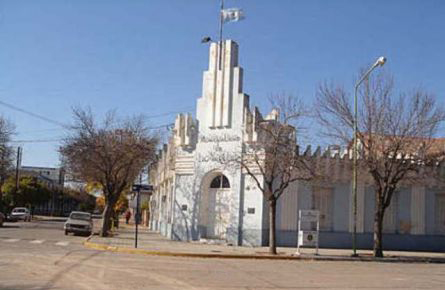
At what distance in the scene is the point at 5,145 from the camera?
187ft

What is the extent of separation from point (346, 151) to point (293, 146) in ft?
19.1

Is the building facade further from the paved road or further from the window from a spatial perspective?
the paved road

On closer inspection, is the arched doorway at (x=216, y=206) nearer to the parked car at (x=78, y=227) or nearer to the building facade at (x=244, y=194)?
the building facade at (x=244, y=194)

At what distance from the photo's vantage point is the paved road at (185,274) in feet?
49.8

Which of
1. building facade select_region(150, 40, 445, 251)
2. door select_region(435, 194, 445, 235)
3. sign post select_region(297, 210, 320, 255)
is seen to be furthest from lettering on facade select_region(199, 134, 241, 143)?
door select_region(435, 194, 445, 235)

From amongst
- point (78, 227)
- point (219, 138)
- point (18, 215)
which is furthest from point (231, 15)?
point (18, 215)

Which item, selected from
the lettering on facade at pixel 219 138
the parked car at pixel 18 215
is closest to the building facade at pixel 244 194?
the lettering on facade at pixel 219 138

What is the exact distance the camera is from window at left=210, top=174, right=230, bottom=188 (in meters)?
34.5

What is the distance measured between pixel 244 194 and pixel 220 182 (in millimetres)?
2226

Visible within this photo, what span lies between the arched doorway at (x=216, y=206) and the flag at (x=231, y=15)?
901 cm

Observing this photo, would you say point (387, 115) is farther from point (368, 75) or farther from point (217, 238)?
point (217, 238)

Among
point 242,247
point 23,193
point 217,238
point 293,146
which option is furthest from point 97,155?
point 23,193

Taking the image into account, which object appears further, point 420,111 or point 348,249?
point 348,249

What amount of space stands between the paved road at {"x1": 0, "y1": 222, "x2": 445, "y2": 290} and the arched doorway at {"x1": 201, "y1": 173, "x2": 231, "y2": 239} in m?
9.32
